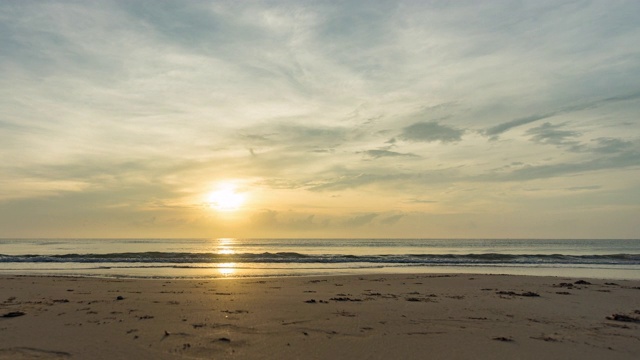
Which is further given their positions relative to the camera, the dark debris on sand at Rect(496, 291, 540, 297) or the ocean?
the ocean

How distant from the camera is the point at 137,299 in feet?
39.9

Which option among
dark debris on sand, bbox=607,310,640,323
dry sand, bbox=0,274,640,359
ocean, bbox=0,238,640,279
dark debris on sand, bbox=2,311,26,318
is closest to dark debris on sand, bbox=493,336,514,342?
dry sand, bbox=0,274,640,359

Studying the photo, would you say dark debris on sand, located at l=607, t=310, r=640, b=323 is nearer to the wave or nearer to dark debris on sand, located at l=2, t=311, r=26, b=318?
dark debris on sand, located at l=2, t=311, r=26, b=318

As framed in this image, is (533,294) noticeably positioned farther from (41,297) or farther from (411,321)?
(41,297)

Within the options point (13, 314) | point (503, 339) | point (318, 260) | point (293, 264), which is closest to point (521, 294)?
point (503, 339)

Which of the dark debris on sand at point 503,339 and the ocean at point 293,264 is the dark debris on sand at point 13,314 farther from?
the ocean at point 293,264

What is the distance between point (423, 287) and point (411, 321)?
7.33 metres

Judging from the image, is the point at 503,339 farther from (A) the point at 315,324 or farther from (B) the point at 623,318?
(B) the point at 623,318

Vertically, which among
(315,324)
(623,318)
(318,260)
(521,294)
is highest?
(315,324)

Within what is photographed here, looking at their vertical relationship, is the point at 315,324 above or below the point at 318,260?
above

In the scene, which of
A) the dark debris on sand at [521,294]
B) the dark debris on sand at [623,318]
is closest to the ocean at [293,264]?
the dark debris on sand at [521,294]

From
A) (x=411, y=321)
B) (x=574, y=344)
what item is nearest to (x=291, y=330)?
(x=411, y=321)

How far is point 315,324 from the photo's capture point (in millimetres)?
8656

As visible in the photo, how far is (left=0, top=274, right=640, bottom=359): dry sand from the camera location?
6.68 m
